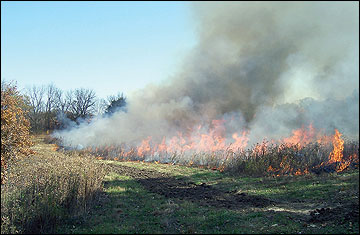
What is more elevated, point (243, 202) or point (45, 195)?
point (45, 195)

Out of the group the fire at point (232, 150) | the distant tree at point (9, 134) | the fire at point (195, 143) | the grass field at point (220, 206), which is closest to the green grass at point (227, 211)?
the grass field at point (220, 206)

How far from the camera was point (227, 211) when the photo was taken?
7578mm

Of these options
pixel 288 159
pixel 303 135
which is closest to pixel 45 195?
pixel 288 159

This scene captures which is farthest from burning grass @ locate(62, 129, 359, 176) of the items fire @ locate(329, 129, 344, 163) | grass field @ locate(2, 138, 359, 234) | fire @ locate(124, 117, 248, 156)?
fire @ locate(124, 117, 248, 156)

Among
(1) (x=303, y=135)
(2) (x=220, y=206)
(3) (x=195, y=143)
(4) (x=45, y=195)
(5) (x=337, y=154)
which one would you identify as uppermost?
(1) (x=303, y=135)

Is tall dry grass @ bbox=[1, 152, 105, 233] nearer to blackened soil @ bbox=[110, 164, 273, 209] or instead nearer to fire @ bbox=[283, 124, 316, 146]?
blackened soil @ bbox=[110, 164, 273, 209]

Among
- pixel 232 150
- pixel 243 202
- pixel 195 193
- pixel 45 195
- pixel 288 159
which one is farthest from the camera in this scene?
pixel 232 150

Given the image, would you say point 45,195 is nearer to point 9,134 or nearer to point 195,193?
point 9,134

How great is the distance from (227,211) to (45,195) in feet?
15.8

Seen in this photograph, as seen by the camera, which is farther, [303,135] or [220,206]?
[303,135]

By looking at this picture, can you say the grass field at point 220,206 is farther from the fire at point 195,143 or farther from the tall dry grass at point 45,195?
the fire at point 195,143

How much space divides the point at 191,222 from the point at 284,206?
10.5 ft

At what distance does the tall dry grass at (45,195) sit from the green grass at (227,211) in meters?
0.39

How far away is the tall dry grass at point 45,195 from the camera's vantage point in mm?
6109
